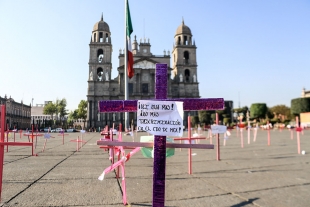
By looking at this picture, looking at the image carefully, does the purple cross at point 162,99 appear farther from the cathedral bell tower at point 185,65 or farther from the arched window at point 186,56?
the arched window at point 186,56

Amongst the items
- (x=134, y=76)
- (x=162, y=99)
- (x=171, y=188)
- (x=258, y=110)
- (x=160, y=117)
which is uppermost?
(x=134, y=76)

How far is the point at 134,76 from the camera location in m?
56.1

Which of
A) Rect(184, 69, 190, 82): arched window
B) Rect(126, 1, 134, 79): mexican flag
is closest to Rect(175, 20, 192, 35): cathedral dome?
Rect(184, 69, 190, 82): arched window

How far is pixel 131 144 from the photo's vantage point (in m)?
2.25

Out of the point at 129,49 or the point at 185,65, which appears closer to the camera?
the point at 129,49

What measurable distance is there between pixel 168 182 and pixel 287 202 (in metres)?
1.76

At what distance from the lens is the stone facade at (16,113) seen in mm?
53938

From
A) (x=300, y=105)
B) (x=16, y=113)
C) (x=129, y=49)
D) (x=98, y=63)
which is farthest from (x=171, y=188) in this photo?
(x=16, y=113)

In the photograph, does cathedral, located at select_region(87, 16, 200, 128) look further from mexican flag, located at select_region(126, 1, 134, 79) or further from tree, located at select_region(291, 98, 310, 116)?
mexican flag, located at select_region(126, 1, 134, 79)

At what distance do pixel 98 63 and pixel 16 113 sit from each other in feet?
75.5

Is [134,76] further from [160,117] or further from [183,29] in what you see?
[160,117]

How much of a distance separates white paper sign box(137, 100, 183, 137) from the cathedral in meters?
49.6

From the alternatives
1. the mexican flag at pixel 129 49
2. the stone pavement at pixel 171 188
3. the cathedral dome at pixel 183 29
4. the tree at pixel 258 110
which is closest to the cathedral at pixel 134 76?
the cathedral dome at pixel 183 29

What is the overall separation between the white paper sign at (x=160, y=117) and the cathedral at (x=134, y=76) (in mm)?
49643
